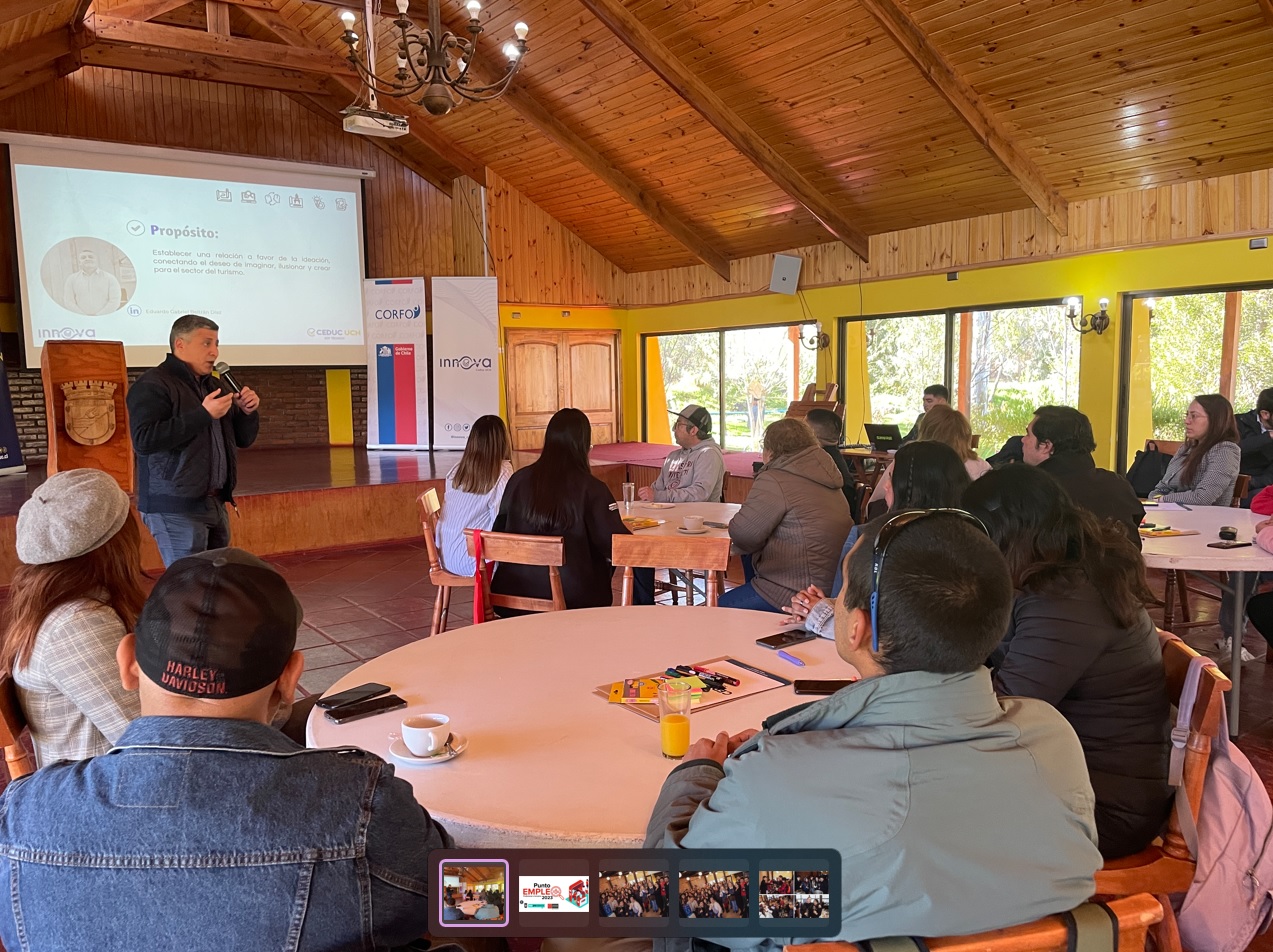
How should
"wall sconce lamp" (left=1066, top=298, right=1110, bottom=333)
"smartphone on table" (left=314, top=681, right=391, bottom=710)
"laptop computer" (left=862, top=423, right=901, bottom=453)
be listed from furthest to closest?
"laptop computer" (left=862, top=423, right=901, bottom=453), "wall sconce lamp" (left=1066, top=298, right=1110, bottom=333), "smartphone on table" (left=314, top=681, right=391, bottom=710)

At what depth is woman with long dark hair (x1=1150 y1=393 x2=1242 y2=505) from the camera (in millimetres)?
4516

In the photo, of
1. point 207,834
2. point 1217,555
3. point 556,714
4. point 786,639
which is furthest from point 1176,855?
point 1217,555

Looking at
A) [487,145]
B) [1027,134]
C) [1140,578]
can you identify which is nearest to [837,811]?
[1140,578]

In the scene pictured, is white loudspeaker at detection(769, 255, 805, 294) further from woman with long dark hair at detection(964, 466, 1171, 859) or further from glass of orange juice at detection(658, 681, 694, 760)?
glass of orange juice at detection(658, 681, 694, 760)

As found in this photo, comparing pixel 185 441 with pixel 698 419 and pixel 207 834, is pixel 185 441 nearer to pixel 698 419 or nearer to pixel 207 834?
Answer: pixel 698 419

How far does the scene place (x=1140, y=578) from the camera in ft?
5.66

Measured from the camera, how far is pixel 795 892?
668 millimetres

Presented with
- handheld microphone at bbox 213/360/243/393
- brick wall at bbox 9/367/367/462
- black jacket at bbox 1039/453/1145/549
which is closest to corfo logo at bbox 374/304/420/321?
brick wall at bbox 9/367/367/462

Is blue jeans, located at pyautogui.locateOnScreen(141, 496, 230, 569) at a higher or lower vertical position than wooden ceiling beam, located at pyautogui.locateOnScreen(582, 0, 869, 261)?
lower

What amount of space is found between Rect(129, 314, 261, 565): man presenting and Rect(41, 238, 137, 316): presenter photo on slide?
683cm

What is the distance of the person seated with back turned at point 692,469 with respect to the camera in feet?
16.1

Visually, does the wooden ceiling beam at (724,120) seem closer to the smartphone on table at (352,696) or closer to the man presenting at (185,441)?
the man presenting at (185,441)

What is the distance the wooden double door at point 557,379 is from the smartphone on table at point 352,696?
955 centimetres

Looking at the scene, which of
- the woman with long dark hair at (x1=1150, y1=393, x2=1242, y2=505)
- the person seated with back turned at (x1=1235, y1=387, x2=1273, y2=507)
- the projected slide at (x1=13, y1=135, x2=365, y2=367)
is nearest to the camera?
the woman with long dark hair at (x1=1150, y1=393, x2=1242, y2=505)
